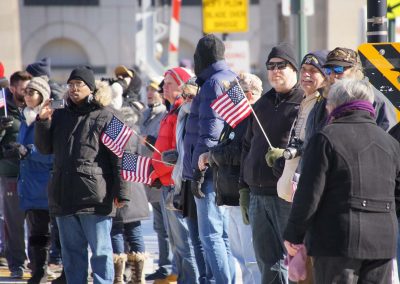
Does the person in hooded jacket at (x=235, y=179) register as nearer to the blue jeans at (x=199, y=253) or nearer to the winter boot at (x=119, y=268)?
the blue jeans at (x=199, y=253)

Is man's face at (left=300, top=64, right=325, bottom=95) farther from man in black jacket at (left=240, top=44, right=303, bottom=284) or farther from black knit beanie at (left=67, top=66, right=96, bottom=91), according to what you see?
black knit beanie at (left=67, top=66, right=96, bottom=91)

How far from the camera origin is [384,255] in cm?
614

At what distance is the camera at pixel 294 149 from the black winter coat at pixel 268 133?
1.08ft

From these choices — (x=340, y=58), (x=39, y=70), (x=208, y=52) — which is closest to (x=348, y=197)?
(x=340, y=58)

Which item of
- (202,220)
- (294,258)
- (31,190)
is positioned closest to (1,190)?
(31,190)

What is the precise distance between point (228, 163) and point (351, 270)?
2144mm

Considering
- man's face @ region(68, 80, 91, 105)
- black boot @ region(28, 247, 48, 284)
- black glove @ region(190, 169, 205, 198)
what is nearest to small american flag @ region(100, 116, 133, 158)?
man's face @ region(68, 80, 91, 105)

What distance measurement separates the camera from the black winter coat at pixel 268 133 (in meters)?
7.52

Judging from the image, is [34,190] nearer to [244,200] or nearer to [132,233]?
[132,233]

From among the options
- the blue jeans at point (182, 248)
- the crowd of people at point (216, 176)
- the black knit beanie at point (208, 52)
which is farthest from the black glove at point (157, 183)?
the black knit beanie at point (208, 52)

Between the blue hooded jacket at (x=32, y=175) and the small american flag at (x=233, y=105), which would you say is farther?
the blue hooded jacket at (x=32, y=175)

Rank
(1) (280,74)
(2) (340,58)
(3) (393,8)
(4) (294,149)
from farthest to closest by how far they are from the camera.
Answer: (3) (393,8) → (1) (280,74) → (2) (340,58) → (4) (294,149)

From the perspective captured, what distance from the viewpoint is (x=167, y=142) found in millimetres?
9672

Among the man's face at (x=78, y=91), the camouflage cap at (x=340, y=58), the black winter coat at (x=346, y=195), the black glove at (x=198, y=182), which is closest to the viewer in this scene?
the black winter coat at (x=346, y=195)
